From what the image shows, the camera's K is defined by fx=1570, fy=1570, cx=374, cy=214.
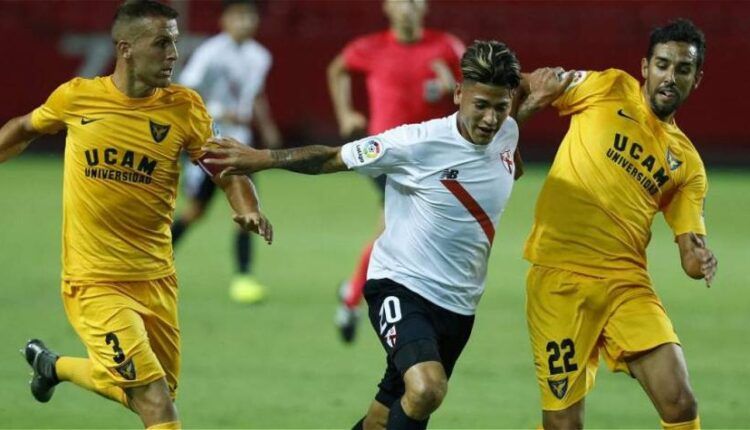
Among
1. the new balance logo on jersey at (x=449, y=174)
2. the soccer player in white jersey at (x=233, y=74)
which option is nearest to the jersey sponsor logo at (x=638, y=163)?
the new balance logo on jersey at (x=449, y=174)

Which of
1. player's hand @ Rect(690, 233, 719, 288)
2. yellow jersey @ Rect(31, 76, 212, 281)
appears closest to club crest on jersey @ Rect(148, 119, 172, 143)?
yellow jersey @ Rect(31, 76, 212, 281)

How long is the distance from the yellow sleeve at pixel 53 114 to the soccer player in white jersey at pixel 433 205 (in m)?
0.79

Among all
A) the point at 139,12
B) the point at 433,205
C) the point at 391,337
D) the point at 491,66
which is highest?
the point at 139,12

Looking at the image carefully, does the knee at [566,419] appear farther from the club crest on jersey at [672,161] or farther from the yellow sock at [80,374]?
the yellow sock at [80,374]

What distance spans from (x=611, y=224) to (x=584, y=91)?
26.7 inches

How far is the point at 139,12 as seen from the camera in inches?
294

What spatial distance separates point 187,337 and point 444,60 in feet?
9.87

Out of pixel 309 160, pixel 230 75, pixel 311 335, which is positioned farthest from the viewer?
pixel 230 75

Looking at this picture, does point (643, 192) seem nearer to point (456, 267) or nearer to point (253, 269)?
point (456, 267)

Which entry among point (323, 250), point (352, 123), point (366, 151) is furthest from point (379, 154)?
point (323, 250)

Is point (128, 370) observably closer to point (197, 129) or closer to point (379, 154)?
point (197, 129)

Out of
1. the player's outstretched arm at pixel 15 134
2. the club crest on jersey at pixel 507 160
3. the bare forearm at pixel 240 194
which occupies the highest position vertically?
the player's outstretched arm at pixel 15 134

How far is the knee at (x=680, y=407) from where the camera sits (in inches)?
282

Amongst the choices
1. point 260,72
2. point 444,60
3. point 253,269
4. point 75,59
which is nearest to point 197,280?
point 253,269
